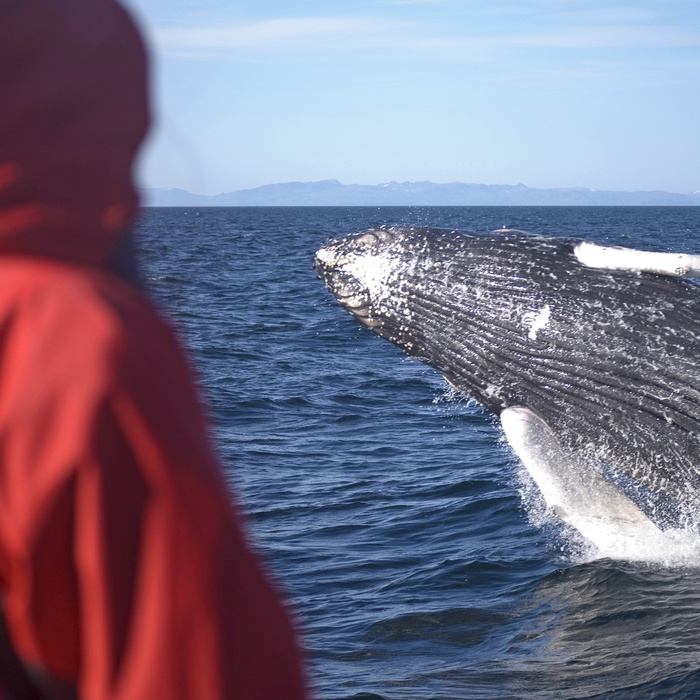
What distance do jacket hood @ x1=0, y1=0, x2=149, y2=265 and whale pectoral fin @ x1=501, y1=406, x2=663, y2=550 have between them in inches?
217

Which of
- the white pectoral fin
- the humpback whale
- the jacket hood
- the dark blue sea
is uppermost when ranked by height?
the jacket hood

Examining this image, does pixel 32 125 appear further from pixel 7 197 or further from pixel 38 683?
pixel 38 683

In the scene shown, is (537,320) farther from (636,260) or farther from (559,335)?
(636,260)

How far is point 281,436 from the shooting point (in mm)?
12883

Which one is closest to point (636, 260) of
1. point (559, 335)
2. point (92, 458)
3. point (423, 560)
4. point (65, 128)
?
point (559, 335)

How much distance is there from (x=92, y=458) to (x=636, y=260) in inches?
225

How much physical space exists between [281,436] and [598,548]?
20.1 ft

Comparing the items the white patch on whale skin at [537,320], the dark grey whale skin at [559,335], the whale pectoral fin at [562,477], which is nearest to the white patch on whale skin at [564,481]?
the whale pectoral fin at [562,477]

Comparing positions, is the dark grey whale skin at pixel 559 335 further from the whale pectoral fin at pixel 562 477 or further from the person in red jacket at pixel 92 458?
the person in red jacket at pixel 92 458

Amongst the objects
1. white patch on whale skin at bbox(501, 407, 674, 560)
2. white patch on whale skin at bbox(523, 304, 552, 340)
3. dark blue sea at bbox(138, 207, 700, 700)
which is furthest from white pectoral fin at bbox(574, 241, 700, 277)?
dark blue sea at bbox(138, 207, 700, 700)

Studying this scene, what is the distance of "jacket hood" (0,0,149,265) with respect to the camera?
117 cm

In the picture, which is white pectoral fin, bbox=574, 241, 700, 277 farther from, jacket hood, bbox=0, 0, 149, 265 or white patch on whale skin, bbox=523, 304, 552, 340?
jacket hood, bbox=0, 0, 149, 265

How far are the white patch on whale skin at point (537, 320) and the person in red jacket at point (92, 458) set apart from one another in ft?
18.7

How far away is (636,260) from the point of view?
6344mm
